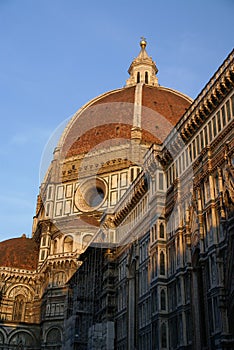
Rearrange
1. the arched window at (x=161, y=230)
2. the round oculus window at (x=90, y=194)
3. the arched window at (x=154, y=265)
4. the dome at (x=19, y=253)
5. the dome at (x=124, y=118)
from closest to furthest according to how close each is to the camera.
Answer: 1. the arched window at (x=154, y=265)
2. the arched window at (x=161, y=230)
3. the round oculus window at (x=90, y=194)
4. the dome at (x=19, y=253)
5. the dome at (x=124, y=118)

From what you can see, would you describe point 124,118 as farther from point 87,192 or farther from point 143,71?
point 143,71

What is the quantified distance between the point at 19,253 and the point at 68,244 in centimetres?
771

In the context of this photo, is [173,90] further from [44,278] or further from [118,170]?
[44,278]

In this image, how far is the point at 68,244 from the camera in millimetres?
49000

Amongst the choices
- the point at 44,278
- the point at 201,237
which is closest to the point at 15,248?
the point at 44,278

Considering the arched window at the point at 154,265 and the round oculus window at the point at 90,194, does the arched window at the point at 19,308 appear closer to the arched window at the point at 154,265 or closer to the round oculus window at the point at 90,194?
the round oculus window at the point at 90,194

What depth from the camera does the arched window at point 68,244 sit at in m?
48.5

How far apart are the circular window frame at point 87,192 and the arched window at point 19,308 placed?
1087cm

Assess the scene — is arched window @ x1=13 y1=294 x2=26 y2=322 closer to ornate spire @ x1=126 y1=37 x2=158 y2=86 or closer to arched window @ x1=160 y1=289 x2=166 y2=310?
arched window @ x1=160 y1=289 x2=166 y2=310

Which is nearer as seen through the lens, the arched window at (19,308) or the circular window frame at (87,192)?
the arched window at (19,308)

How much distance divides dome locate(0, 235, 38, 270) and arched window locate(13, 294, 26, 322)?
3.57 meters

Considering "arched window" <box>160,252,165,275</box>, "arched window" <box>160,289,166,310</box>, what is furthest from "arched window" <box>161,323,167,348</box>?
"arched window" <box>160,252,165,275</box>

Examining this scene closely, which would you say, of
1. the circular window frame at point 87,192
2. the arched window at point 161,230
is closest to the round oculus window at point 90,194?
the circular window frame at point 87,192

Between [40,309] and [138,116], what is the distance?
2424cm
